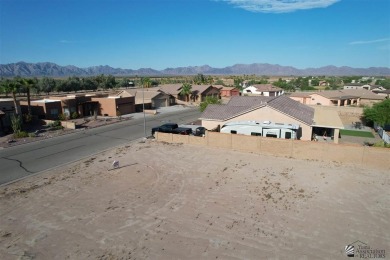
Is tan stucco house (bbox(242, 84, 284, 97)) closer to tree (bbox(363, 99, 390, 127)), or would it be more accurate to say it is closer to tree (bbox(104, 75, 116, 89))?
tree (bbox(363, 99, 390, 127))

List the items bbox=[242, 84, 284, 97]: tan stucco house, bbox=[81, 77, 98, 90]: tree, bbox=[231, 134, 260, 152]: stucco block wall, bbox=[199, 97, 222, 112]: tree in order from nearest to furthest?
bbox=[231, 134, 260, 152]: stucco block wall
bbox=[199, 97, 222, 112]: tree
bbox=[242, 84, 284, 97]: tan stucco house
bbox=[81, 77, 98, 90]: tree

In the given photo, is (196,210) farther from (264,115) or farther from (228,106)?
(228,106)

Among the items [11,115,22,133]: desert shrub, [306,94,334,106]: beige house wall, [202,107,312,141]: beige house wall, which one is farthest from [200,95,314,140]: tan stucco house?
[306,94,334,106]: beige house wall

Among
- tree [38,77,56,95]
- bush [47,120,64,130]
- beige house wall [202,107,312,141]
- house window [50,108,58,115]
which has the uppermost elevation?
tree [38,77,56,95]

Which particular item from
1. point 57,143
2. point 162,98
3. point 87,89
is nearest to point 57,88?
point 87,89

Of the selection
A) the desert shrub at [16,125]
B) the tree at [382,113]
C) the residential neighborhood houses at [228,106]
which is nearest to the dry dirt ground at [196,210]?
the residential neighborhood houses at [228,106]

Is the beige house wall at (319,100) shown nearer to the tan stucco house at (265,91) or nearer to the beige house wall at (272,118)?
the tan stucco house at (265,91)

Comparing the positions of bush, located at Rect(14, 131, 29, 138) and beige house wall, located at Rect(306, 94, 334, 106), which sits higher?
beige house wall, located at Rect(306, 94, 334, 106)

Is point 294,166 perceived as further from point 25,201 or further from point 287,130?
point 25,201
